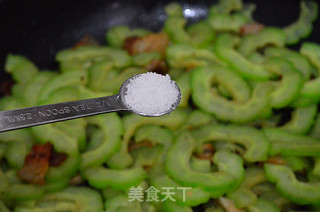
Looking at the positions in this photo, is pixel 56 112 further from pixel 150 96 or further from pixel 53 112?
pixel 150 96

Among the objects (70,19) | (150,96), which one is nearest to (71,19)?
(70,19)

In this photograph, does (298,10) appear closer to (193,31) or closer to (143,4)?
(193,31)

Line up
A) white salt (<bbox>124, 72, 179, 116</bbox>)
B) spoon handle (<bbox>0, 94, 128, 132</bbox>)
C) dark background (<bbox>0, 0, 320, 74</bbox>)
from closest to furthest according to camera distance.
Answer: spoon handle (<bbox>0, 94, 128, 132</bbox>) < white salt (<bbox>124, 72, 179, 116</bbox>) < dark background (<bbox>0, 0, 320, 74</bbox>)

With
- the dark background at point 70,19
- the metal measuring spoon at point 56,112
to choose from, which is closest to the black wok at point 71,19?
the dark background at point 70,19

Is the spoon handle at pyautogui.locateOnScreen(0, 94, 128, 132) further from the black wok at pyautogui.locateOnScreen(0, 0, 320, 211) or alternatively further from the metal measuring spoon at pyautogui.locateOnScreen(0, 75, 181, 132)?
the black wok at pyautogui.locateOnScreen(0, 0, 320, 211)

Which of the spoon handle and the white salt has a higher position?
the white salt

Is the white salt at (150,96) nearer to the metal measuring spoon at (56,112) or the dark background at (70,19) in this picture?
the metal measuring spoon at (56,112)

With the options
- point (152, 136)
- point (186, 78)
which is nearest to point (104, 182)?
point (152, 136)

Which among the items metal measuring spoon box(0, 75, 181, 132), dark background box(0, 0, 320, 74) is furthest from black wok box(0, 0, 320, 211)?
metal measuring spoon box(0, 75, 181, 132)
